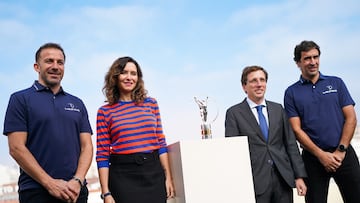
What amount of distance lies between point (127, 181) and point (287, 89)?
1.56 metres

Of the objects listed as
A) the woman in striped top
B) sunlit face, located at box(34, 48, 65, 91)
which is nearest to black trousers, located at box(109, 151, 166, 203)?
the woman in striped top

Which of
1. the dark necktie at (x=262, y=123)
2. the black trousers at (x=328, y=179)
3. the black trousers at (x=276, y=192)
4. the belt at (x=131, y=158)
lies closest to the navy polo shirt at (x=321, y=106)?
the black trousers at (x=328, y=179)

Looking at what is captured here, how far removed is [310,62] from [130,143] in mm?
1580

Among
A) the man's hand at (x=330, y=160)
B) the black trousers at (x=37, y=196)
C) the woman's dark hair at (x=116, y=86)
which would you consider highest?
the woman's dark hair at (x=116, y=86)

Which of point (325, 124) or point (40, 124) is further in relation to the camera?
point (325, 124)

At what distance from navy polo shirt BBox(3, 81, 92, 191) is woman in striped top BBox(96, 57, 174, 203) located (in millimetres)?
269

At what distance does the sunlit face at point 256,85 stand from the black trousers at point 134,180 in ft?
2.97

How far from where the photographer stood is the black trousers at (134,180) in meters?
2.62

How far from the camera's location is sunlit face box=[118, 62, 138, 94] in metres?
2.80

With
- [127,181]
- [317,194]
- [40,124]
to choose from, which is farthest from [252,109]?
[40,124]

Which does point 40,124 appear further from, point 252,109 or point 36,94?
point 252,109

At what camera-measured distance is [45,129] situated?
7.79 ft

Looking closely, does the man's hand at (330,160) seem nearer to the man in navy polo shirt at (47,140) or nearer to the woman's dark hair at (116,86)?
the woman's dark hair at (116,86)

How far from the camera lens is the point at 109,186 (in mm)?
2662
